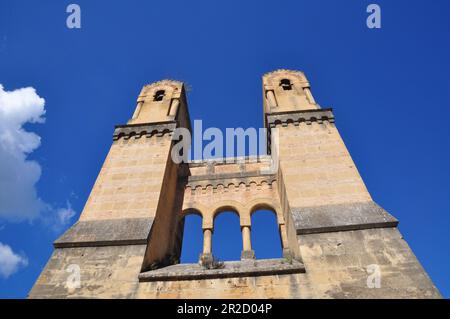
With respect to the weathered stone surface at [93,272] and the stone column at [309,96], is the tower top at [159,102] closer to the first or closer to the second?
the stone column at [309,96]

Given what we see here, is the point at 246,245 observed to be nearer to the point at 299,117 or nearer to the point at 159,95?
the point at 299,117

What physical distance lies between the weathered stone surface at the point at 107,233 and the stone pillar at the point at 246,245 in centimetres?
321

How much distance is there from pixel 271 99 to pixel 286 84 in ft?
6.63

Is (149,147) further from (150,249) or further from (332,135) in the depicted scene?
(332,135)

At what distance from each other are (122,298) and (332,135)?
792 cm

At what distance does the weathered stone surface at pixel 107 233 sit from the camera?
767 centimetres

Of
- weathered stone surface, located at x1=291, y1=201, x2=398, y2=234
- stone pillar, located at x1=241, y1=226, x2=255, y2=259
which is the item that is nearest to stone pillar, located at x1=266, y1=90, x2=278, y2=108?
stone pillar, located at x1=241, y1=226, x2=255, y2=259

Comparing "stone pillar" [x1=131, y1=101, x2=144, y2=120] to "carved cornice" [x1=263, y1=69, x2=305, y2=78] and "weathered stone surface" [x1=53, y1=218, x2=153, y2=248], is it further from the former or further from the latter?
"carved cornice" [x1=263, y1=69, x2=305, y2=78]

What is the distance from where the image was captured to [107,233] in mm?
7934

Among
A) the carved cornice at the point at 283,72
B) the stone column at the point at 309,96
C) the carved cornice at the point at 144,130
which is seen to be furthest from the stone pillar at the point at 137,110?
the stone column at the point at 309,96

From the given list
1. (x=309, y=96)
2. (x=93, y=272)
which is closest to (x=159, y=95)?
(x=309, y=96)

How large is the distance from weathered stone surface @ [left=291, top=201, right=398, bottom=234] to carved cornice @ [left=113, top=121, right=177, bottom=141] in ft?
18.8

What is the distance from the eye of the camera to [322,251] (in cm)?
706
